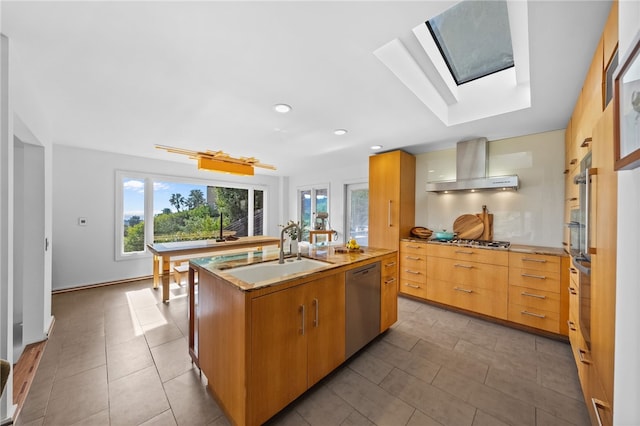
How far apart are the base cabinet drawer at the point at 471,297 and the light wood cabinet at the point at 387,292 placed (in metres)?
0.99

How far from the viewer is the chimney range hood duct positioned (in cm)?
313

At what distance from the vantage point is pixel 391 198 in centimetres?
374

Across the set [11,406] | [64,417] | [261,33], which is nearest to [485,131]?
[261,33]

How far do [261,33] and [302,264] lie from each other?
1682 mm

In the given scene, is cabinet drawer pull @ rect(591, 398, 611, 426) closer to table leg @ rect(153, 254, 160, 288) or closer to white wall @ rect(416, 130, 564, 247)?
white wall @ rect(416, 130, 564, 247)

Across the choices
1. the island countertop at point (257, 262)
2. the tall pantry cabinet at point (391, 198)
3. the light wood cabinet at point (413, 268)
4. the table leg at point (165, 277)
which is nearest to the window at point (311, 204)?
the tall pantry cabinet at point (391, 198)

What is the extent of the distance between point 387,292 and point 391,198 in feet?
5.63

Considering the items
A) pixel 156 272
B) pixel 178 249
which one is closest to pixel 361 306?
pixel 178 249

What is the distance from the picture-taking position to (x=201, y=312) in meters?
1.74

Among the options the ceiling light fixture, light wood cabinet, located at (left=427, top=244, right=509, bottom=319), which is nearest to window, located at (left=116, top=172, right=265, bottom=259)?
the ceiling light fixture

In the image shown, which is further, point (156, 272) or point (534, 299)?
point (156, 272)

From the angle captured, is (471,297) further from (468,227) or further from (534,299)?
(468,227)

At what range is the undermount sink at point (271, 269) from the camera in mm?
1810

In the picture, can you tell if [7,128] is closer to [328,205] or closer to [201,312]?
[201,312]
